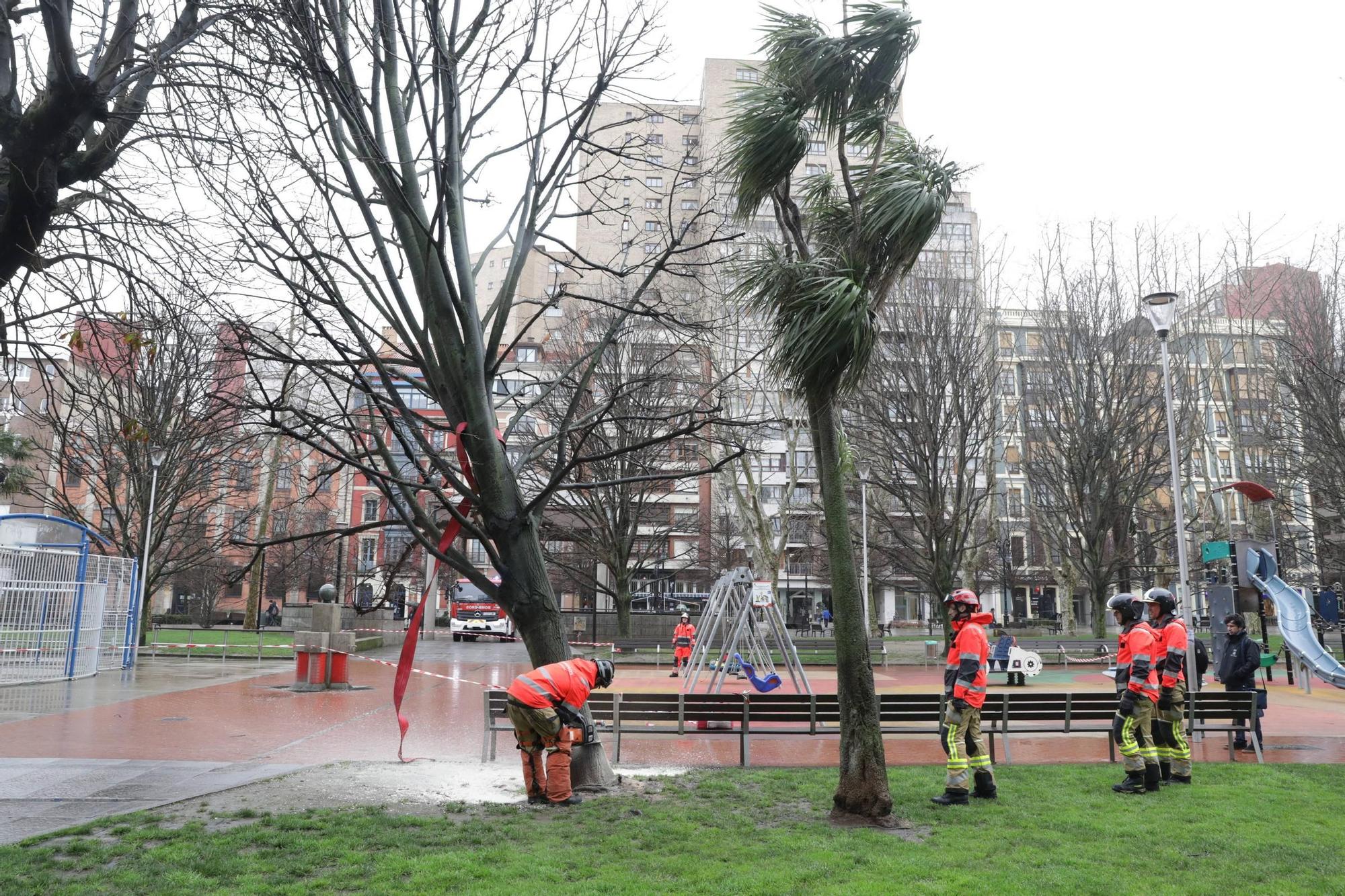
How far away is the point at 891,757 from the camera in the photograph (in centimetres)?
1129

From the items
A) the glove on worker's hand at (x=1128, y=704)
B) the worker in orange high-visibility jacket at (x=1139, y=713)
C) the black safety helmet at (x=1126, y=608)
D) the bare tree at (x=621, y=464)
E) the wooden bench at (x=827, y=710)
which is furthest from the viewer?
the bare tree at (x=621, y=464)

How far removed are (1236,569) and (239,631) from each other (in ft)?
121

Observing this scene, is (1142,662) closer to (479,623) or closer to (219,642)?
(219,642)

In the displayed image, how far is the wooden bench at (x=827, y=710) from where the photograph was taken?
10750mm

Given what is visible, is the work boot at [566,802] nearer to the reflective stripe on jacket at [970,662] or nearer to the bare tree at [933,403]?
the reflective stripe on jacket at [970,662]

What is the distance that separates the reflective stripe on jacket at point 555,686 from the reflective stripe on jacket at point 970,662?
3.20 meters

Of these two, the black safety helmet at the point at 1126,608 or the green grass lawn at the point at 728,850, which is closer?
the green grass lawn at the point at 728,850

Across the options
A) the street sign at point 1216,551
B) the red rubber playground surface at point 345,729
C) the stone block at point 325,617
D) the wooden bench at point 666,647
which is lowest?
the red rubber playground surface at point 345,729

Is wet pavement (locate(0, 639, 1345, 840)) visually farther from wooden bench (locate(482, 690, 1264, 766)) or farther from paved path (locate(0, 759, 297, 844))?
wooden bench (locate(482, 690, 1264, 766))

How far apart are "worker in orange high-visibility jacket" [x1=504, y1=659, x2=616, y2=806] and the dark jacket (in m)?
9.36

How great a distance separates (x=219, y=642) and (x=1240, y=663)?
32.1 m

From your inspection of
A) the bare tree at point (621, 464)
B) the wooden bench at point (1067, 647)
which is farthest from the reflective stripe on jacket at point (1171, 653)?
the wooden bench at point (1067, 647)

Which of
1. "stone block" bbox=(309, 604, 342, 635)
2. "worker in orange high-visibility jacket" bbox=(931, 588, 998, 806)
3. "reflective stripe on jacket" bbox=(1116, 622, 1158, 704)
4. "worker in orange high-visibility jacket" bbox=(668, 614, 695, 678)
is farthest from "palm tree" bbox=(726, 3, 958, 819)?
"stone block" bbox=(309, 604, 342, 635)

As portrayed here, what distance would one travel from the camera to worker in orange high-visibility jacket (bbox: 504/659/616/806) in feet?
26.2
